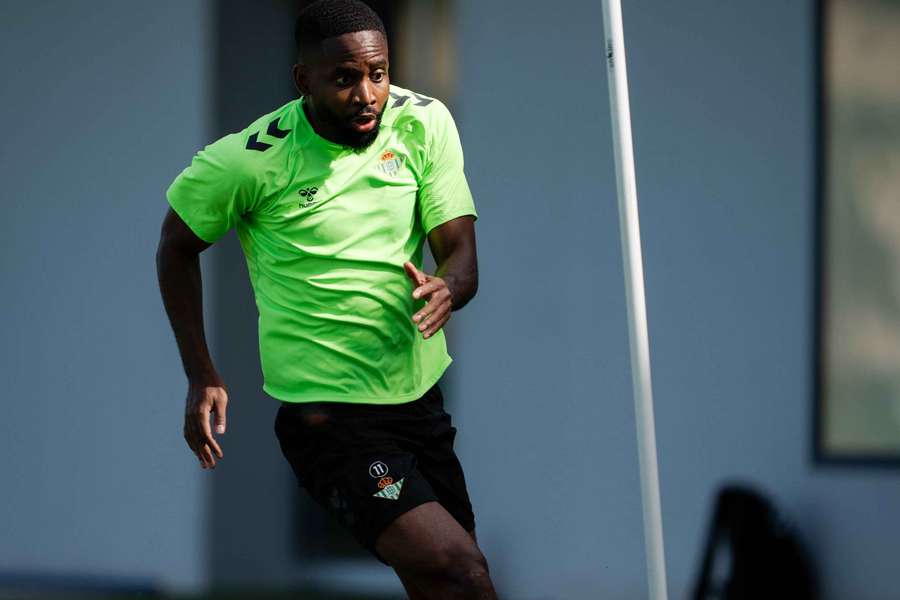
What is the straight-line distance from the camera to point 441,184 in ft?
15.4

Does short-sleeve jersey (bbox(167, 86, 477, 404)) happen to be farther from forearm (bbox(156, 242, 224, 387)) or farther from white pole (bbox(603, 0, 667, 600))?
white pole (bbox(603, 0, 667, 600))

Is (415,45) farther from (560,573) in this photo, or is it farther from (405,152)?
(405,152)

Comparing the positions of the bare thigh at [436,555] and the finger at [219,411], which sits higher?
the finger at [219,411]

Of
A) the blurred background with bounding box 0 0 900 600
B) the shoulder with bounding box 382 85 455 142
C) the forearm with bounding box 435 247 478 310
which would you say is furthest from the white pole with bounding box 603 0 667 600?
the blurred background with bounding box 0 0 900 600

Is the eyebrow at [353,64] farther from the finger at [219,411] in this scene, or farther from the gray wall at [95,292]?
the gray wall at [95,292]

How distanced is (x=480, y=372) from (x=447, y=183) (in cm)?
315

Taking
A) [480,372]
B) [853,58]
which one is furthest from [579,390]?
[853,58]

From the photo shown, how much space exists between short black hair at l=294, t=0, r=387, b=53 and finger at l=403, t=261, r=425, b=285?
627mm

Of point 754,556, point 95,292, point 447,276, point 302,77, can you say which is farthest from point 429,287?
point 95,292

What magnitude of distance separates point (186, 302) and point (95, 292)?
12.8 feet

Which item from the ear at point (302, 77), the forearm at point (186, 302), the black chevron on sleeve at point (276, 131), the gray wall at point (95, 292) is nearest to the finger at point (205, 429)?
the forearm at point (186, 302)

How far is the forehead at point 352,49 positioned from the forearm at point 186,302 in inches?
26.8

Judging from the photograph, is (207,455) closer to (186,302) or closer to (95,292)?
(186,302)

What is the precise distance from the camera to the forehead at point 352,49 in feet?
14.7
